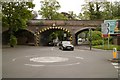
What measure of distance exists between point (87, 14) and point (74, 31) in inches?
720

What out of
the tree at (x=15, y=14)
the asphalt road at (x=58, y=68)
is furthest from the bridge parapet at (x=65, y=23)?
the asphalt road at (x=58, y=68)

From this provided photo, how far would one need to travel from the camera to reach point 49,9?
68.0 metres

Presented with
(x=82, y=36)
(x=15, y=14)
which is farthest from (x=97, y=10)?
(x=82, y=36)

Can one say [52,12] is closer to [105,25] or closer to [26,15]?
[26,15]

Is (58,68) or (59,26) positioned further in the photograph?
(59,26)

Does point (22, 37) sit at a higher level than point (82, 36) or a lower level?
lower

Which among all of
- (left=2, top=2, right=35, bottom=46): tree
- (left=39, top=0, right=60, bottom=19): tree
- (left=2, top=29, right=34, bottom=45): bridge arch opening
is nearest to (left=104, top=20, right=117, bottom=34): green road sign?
(left=2, top=2, right=35, bottom=46): tree

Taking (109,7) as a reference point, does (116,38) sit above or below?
below

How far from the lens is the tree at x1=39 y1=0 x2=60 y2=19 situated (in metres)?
68.1

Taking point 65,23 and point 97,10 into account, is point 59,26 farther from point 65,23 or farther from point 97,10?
point 97,10

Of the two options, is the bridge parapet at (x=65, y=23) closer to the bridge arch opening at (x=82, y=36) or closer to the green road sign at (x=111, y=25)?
the bridge arch opening at (x=82, y=36)

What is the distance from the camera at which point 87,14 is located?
228 feet

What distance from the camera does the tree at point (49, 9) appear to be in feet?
223

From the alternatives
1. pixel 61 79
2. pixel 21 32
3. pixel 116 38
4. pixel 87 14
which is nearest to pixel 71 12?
pixel 87 14
